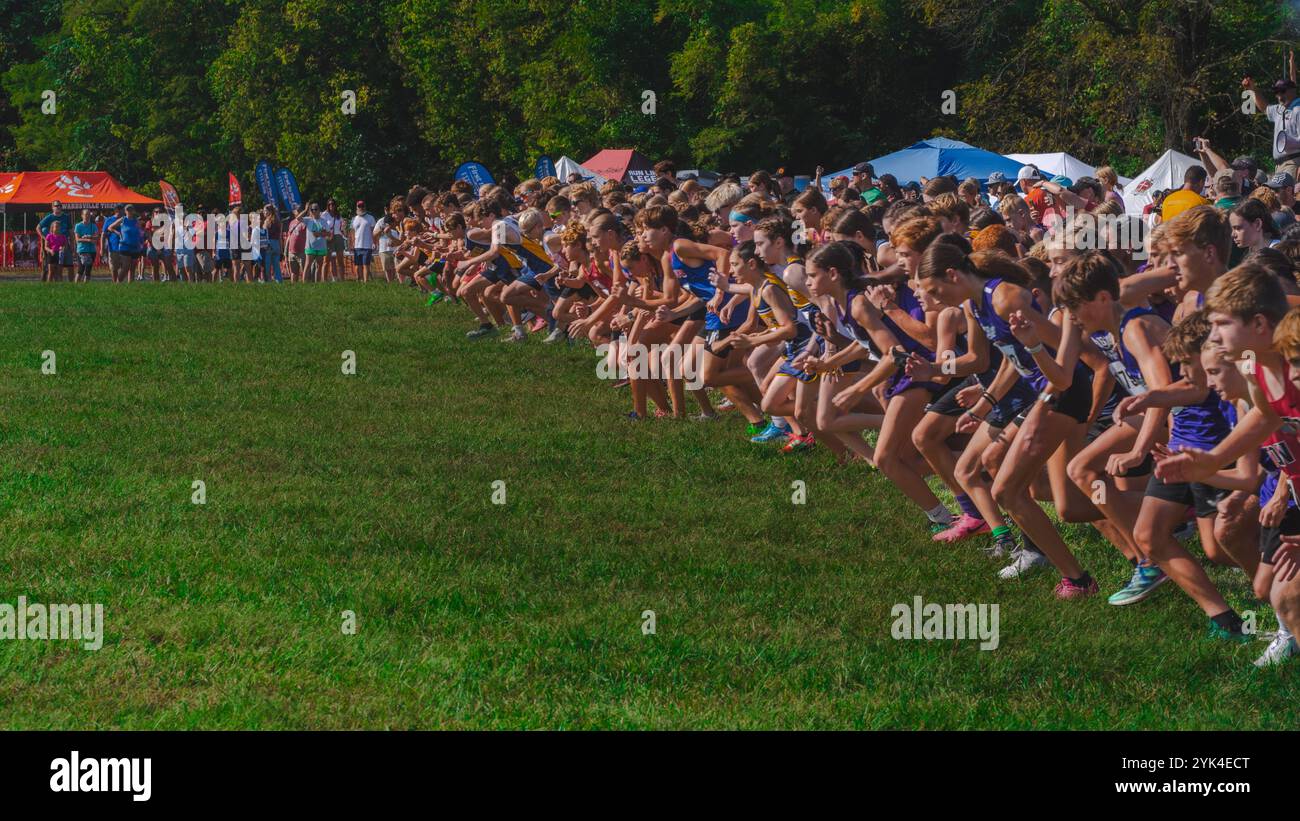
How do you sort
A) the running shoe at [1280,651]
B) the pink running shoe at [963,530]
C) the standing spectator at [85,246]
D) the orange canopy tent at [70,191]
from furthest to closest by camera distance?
the orange canopy tent at [70,191]
the standing spectator at [85,246]
the pink running shoe at [963,530]
the running shoe at [1280,651]

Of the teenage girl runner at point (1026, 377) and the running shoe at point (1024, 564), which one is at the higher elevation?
the teenage girl runner at point (1026, 377)

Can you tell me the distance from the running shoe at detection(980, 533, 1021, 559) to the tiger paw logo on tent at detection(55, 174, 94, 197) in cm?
4441

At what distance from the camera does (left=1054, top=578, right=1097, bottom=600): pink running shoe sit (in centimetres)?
805

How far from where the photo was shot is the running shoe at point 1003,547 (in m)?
8.93

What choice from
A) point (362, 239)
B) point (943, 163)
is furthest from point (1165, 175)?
point (362, 239)

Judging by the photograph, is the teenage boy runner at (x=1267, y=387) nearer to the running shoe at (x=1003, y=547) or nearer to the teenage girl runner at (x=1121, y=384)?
the teenage girl runner at (x=1121, y=384)

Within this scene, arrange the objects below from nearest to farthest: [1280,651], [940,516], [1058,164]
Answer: [1280,651], [940,516], [1058,164]

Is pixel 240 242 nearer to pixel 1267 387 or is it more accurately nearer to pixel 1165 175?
pixel 1165 175

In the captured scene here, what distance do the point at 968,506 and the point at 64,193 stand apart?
44.2 metres

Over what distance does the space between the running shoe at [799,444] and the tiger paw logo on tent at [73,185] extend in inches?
1612

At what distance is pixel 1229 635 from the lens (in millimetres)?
7230

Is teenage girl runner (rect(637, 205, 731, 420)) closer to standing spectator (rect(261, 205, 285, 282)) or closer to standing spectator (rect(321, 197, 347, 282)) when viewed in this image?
standing spectator (rect(321, 197, 347, 282))

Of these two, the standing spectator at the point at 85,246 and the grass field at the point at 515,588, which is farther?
the standing spectator at the point at 85,246

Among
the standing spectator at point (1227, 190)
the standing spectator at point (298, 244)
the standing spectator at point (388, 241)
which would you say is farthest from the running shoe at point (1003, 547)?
the standing spectator at point (298, 244)
